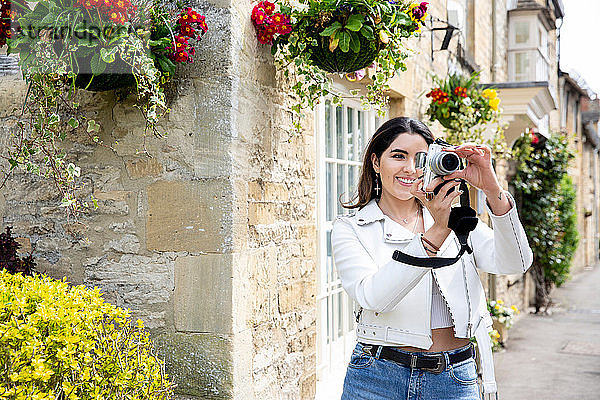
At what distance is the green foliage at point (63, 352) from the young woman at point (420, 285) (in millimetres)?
809

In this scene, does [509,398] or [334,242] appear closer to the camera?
[334,242]

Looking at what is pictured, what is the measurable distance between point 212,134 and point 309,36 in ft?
2.12

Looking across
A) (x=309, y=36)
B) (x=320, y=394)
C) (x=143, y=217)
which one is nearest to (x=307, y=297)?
(x=320, y=394)

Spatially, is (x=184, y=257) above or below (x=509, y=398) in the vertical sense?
above

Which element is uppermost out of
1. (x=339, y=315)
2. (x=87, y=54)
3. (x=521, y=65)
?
(x=521, y=65)

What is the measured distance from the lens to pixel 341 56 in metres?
3.26

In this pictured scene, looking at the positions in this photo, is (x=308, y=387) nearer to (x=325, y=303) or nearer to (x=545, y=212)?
(x=325, y=303)

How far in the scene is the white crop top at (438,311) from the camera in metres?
2.33

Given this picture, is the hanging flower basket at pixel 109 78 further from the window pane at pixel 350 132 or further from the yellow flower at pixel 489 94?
the yellow flower at pixel 489 94

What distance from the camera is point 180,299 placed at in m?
3.18

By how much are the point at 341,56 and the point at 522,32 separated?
8668 millimetres

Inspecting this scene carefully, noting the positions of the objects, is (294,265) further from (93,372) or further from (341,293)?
(93,372)

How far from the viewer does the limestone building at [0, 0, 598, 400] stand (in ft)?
10.3

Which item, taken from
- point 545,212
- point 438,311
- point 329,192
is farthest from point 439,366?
point 545,212
